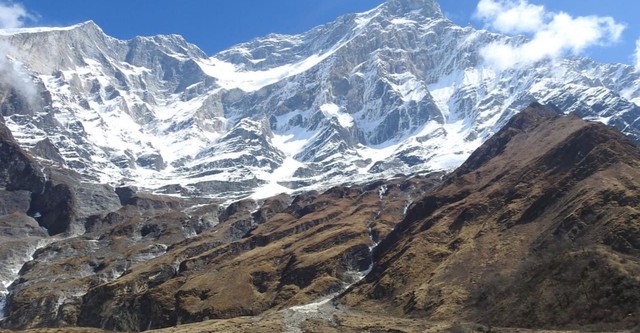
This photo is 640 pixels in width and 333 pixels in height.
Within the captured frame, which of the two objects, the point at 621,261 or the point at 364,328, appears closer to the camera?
the point at 621,261

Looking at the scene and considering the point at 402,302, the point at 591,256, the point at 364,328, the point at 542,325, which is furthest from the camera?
the point at 402,302

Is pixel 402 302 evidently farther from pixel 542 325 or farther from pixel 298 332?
pixel 542 325

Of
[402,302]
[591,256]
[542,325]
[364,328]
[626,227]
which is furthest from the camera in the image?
[402,302]

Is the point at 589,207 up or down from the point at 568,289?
up

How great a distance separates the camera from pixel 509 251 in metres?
197

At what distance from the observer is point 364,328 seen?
160875 millimetres

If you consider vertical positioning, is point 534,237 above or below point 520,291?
above

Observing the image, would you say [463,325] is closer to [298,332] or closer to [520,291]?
[520,291]

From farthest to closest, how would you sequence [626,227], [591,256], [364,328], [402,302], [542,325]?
[402,302], [626,227], [364,328], [591,256], [542,325]

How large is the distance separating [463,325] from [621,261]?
38766mm

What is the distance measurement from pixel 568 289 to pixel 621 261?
1406cm

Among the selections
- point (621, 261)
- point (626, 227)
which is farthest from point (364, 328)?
point (626, 227)

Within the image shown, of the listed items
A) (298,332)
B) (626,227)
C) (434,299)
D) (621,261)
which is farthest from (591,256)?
(298,332)

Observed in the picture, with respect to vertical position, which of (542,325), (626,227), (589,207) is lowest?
(542,325)
